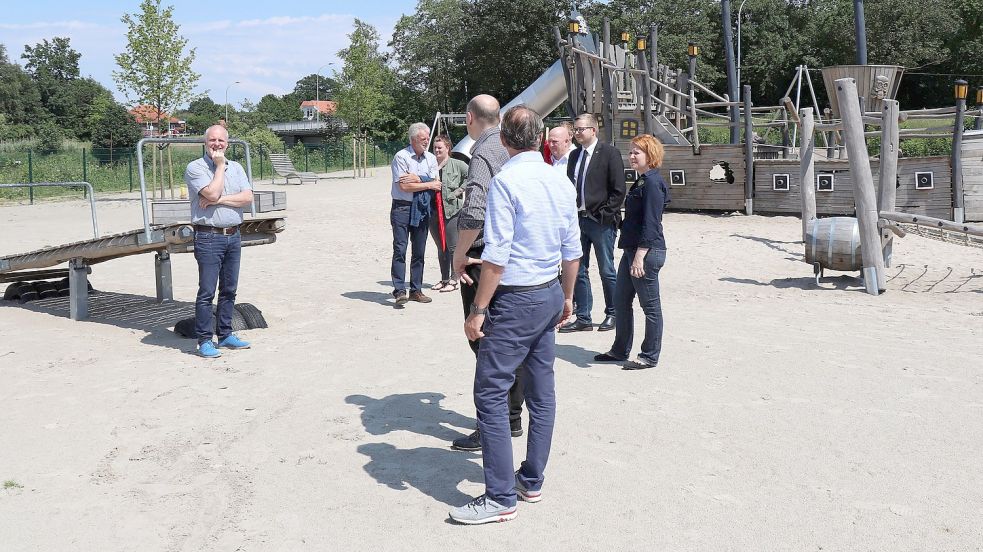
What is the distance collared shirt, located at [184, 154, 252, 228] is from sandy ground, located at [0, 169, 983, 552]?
1.02 meters

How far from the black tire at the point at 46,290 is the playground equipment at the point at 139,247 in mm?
314

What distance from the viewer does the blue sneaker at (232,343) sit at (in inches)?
272

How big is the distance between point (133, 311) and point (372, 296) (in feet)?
7.58

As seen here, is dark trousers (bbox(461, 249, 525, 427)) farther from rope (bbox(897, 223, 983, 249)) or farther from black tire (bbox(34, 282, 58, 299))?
rope (bbox(897, 223, 983, 249))

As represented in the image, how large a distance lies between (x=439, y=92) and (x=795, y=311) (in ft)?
211

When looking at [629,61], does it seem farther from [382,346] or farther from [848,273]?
[382,346]

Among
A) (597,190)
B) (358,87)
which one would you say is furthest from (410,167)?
(358,87)

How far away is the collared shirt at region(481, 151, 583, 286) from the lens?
3.62 meters

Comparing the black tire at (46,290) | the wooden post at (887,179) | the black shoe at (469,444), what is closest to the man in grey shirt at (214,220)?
the black shoe at (469,444)

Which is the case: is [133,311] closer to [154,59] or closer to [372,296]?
[372,296]

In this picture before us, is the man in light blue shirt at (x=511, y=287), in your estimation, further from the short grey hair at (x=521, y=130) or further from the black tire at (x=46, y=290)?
the black tire at (x=46, y=290)

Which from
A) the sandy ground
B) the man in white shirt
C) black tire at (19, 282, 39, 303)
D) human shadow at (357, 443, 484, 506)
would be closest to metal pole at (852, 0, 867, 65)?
the sandy ground

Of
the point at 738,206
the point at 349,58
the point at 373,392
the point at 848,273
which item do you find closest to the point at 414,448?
the point at 373,392

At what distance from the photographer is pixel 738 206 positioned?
17.2 m
